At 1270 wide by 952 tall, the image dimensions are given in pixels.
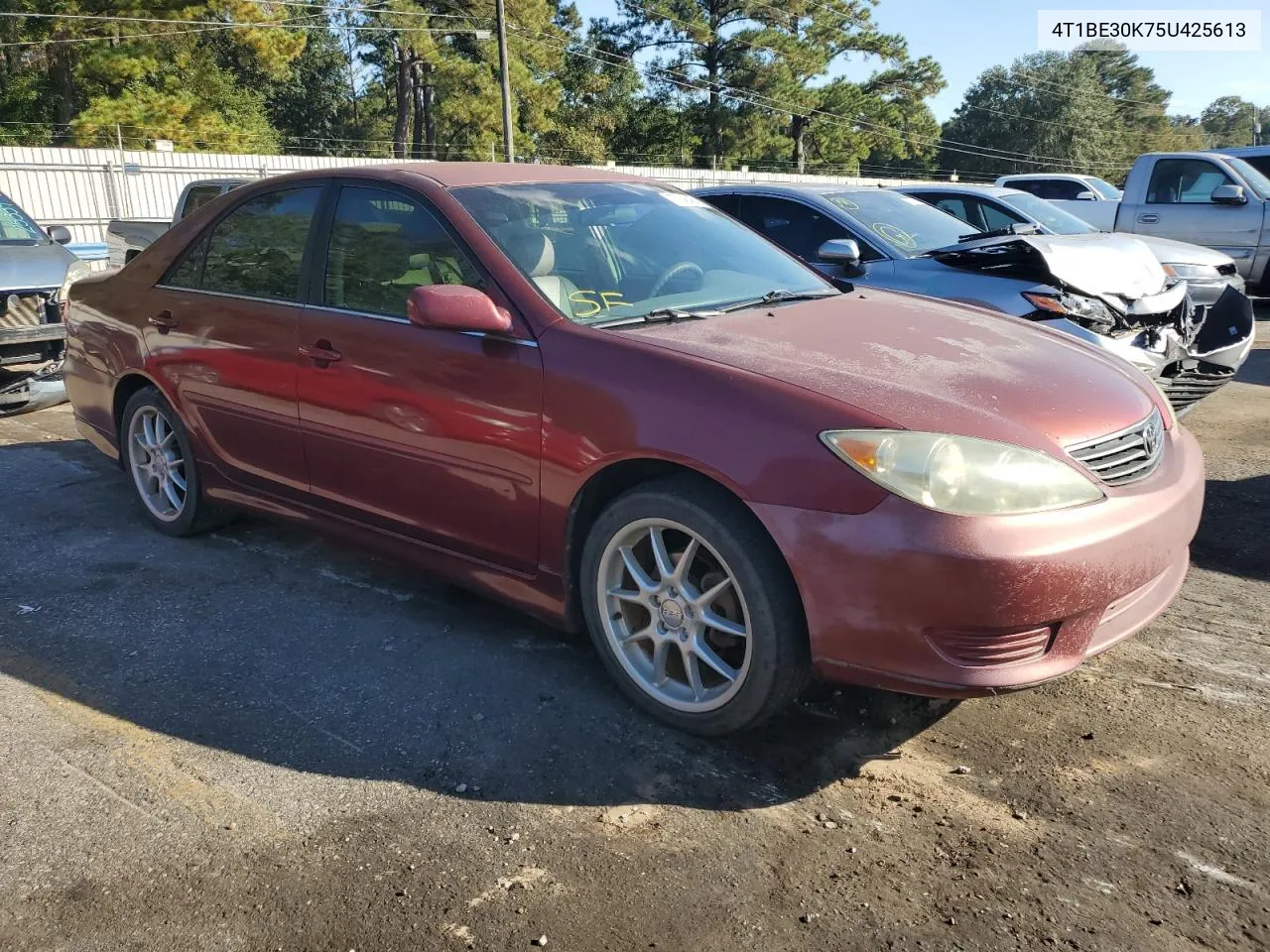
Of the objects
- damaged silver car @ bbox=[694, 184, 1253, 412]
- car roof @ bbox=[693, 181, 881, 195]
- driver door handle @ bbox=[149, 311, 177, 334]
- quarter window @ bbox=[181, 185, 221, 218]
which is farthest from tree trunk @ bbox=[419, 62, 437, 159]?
driver door handle @ bbox=[149, 311, 177, 334]

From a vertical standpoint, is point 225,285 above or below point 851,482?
above

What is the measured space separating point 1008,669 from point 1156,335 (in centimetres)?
399

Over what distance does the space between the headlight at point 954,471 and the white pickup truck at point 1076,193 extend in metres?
11.8

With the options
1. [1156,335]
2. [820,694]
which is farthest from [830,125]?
[820,694]

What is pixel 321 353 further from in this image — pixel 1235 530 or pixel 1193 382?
pixel 1193 382

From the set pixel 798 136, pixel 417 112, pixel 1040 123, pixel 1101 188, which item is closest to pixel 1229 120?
pixel 1040 123

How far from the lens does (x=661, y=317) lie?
10.7 ft

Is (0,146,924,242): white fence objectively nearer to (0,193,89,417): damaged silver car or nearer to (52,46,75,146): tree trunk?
(0,193,89,417): damaged silver car

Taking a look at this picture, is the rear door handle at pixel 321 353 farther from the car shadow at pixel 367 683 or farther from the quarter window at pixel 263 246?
the car shadow at pixel 367 683

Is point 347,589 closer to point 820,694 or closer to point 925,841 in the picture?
point 820,694

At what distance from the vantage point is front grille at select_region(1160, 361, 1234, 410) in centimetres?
570

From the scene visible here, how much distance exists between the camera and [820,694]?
3213 mm

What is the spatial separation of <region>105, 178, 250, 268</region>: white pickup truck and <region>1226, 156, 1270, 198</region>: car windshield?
11.0 m

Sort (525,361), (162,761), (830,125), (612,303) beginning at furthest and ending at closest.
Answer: (830,125)
(612,303)
(525,361)
(162,761)
